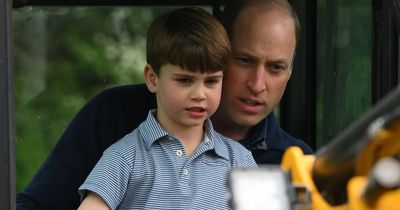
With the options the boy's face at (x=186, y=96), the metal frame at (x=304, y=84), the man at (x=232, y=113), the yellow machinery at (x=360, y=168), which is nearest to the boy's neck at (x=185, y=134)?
the boy's face at (x=186, y=96)

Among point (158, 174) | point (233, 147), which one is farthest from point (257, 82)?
point (158, 174)

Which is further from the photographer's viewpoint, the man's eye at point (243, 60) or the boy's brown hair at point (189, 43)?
the man's eye at point (243, 60)

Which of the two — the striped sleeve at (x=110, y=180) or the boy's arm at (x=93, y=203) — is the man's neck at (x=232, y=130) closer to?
the striped sleeve at (x=110, y=180)

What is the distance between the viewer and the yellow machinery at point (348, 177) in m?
1.27

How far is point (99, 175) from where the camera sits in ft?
9.00

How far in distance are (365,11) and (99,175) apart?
1.10 metres

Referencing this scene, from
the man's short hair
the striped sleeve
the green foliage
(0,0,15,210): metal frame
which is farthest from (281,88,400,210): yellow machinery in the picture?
the green foliage

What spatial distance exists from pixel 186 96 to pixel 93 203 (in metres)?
0.36

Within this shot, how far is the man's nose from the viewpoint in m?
3.27

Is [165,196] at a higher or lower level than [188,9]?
lower

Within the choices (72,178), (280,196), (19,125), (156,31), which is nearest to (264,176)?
(280,196)

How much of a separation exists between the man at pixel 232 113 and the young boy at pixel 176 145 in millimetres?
306

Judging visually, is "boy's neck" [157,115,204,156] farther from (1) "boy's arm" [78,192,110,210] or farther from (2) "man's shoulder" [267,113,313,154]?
(2) "man's shoulder" [267,113,313,154]

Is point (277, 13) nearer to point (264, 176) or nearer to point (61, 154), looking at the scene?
point (61, 154)
